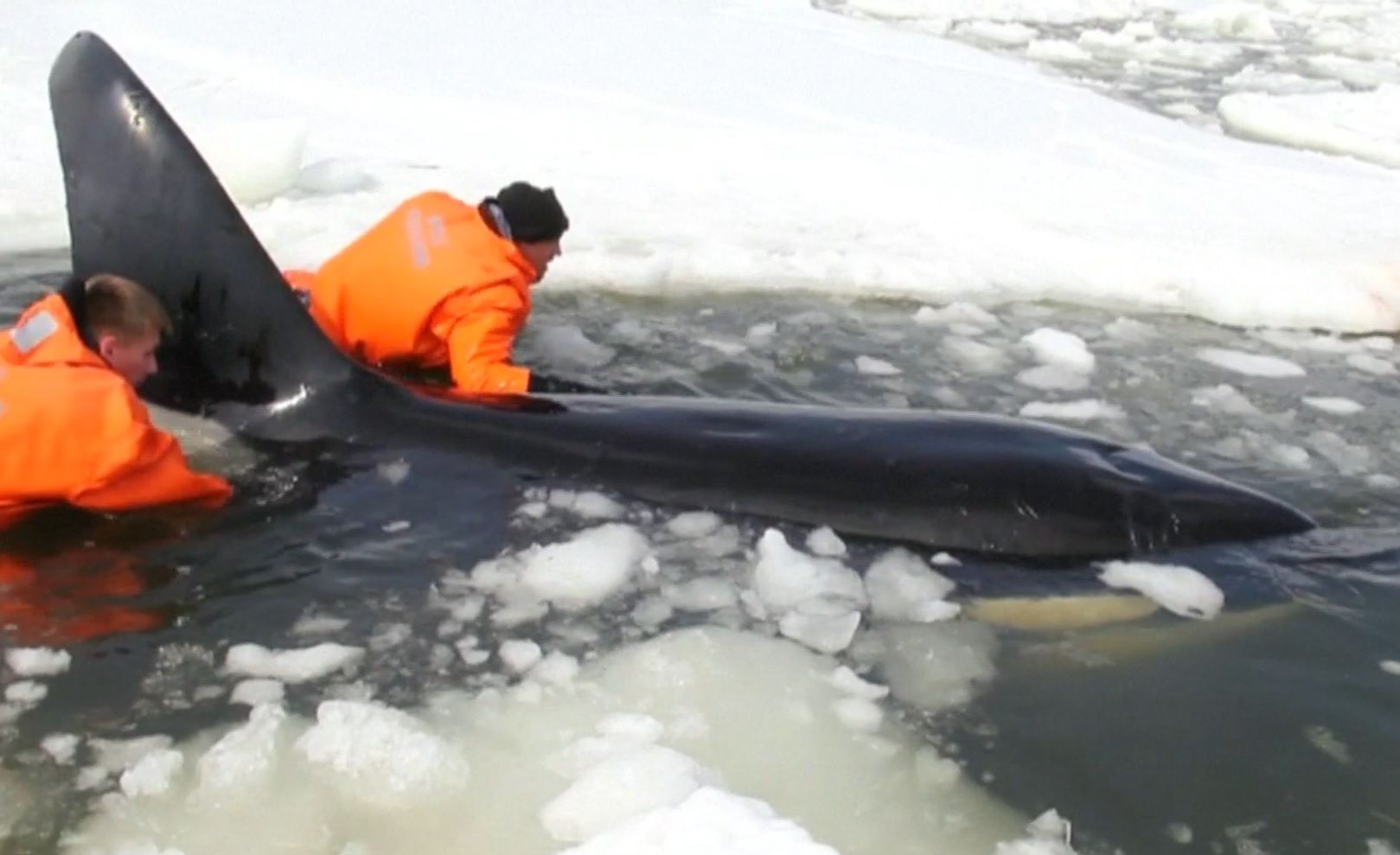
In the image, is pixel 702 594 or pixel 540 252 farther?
pixel 540 252

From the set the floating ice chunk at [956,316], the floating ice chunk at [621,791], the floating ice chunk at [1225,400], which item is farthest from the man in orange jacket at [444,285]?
the floating ice chunk at [1225,400]

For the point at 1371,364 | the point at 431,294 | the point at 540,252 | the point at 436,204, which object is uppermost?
the point at 436,204

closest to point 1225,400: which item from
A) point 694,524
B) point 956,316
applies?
point 956,316

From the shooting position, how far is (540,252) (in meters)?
6.59

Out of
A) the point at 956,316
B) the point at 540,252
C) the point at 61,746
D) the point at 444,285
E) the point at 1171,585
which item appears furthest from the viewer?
the point at 956,316

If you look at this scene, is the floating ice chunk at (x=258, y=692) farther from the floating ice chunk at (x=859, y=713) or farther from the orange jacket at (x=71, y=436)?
the floating ice chunk at (x=859, y=713)

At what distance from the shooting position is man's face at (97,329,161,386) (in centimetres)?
501

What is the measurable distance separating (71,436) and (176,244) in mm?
881

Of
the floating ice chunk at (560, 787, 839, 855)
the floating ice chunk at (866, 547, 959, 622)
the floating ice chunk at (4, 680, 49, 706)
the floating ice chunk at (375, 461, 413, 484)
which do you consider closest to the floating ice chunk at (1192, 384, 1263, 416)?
the floating ice chunk at (866, 547, 959, 622)

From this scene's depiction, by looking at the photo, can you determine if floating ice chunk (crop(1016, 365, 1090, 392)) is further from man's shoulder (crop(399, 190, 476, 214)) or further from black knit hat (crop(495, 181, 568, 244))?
man's shoulder (crop(399, 190, 476, 214))

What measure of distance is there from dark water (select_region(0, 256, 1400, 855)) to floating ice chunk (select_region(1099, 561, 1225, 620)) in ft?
0.21

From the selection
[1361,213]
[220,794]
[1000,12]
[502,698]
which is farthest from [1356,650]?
[1000,12]

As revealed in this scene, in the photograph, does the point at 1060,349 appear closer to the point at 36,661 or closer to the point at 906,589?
the point at 906,589

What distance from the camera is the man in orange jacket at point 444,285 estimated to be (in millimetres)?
6344
